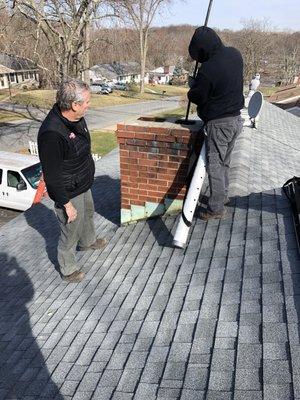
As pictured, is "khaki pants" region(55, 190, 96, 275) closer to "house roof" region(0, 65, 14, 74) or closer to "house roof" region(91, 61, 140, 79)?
"house roof" region(0, 65, 14, 74)

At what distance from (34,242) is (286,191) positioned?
366 cm

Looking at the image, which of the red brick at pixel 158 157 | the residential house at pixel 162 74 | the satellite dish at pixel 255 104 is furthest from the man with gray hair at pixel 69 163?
the residential house at pixel 162 74

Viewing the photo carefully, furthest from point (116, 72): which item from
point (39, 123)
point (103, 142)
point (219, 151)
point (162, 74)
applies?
point (219, 151)

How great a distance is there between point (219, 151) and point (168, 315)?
1.63 meters

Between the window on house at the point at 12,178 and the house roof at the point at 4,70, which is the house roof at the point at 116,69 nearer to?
the house roof at the point at 4,70

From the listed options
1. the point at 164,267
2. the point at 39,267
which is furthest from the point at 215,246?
the point at 39,267

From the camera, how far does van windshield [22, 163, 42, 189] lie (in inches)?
427

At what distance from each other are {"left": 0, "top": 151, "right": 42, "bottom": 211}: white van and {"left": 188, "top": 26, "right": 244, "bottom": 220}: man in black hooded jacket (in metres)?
8.33

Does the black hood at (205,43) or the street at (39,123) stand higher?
the black hood at (205,43)

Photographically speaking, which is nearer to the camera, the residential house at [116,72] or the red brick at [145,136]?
the red brick at [145,136]

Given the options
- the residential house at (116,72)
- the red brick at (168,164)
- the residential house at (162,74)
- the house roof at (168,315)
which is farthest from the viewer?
the residential house at (162,74)

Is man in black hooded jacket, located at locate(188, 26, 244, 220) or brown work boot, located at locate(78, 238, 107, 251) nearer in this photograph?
man in black hooded jacket, located at locate(188, 26, 244, 220)

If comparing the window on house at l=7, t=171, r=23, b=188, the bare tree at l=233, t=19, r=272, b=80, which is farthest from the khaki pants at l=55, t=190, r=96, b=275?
the bare tree at l=233, t=19, r=272, b=80

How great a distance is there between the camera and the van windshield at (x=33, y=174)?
35.6ft
